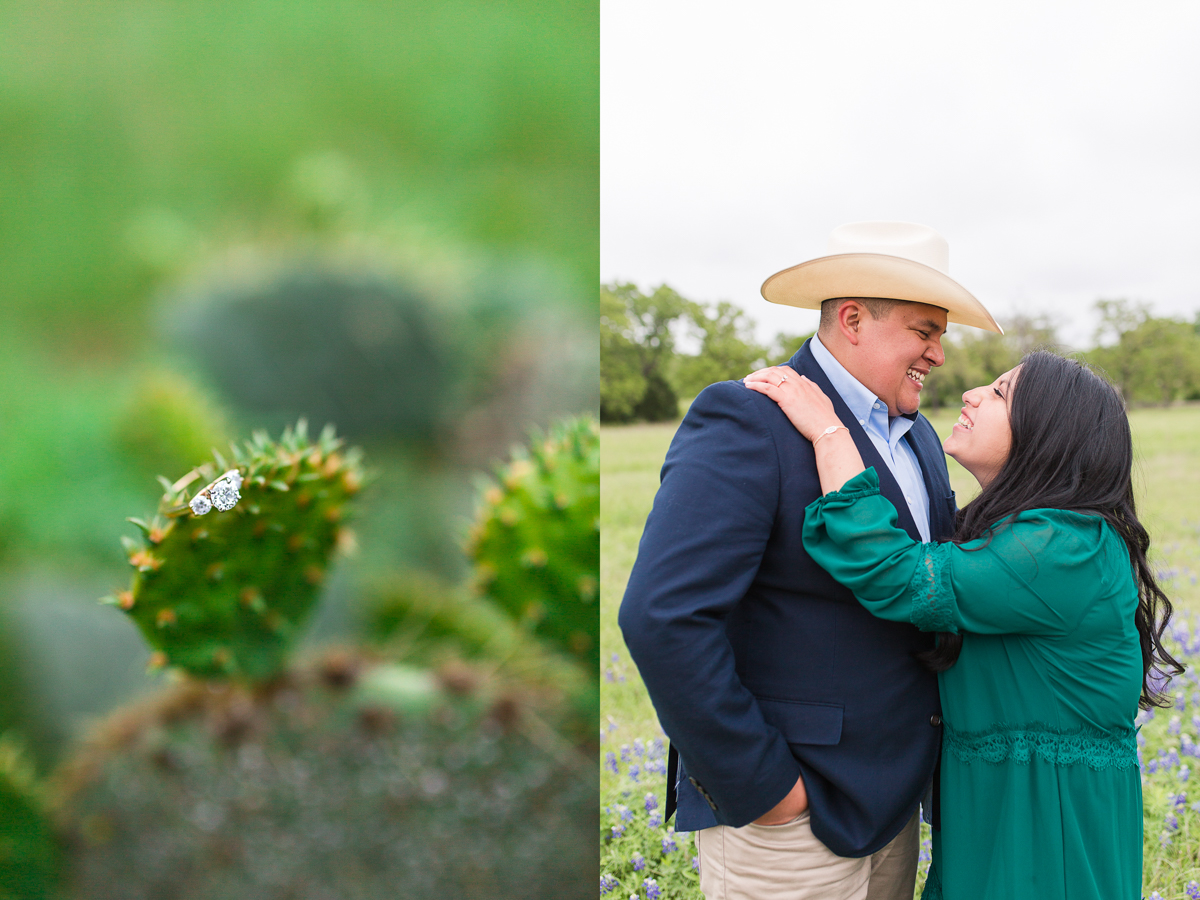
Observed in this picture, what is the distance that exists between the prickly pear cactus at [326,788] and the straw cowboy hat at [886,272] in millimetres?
1005

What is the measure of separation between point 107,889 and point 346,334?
121 cm

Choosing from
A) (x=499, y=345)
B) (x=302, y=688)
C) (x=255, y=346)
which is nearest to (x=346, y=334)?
(x=255, y=346)

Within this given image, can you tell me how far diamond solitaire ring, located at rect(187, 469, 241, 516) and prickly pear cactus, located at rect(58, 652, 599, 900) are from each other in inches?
17.5

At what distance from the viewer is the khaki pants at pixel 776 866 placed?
1080 millimetres

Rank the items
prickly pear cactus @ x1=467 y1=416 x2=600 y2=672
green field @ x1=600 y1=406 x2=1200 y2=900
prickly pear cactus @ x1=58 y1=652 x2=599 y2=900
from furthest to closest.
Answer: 1. green field @ x1=600 y1=406 x2=1200 y2=900
2. prickly pear cactus @ x1=58 y1=652 x2=599 y2=900
3. prickly pear cactus @ x1=467 y1=416 x2=600 y2=672

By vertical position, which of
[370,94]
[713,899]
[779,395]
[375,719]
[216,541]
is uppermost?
[370,94]

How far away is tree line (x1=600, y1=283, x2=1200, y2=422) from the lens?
329 cm

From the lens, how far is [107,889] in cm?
159

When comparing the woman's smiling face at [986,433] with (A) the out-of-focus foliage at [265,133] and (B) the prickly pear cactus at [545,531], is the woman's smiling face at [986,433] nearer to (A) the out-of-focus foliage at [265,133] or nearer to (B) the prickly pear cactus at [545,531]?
(B) the prickly pear cactus at [545,531]

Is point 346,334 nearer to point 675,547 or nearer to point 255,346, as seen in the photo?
point 255,346

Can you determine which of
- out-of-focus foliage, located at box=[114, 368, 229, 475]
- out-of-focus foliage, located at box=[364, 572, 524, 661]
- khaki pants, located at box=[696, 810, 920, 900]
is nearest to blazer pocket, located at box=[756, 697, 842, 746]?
khaki pants, located at box=[696, 810, 920, 900]

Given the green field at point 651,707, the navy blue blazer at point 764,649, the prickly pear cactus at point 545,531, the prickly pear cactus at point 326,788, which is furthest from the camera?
the green field at point 651,707

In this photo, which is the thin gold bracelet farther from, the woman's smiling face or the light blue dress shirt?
the woman's smiling face

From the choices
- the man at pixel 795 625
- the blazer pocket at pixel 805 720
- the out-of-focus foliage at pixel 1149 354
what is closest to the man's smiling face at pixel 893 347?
the man at pixel 795 625
